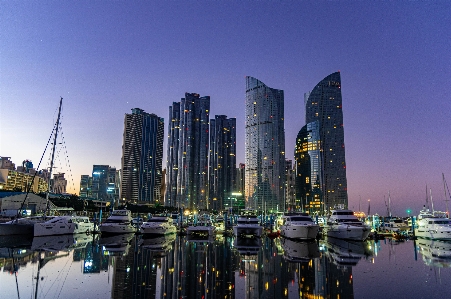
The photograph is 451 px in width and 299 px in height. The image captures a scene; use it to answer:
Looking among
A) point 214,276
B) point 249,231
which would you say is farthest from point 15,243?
point 249,231

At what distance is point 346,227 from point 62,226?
39.3m

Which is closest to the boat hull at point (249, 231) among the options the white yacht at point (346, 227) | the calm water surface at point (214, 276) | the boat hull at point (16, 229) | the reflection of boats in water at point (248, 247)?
the reflection of boats in water at point (248, 247)

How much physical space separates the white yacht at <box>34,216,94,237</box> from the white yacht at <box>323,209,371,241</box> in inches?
1489

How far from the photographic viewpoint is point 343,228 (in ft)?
144

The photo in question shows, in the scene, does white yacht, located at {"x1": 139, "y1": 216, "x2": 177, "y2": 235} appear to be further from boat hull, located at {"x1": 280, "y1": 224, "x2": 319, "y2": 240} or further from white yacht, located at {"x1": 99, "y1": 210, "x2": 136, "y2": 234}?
boat hull, located at {"x1": 280, "y1": 224, "x2": 319, "y2": 240}

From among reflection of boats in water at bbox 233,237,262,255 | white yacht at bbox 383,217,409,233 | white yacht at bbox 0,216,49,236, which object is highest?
white yacht at bbox 0,216,49,236

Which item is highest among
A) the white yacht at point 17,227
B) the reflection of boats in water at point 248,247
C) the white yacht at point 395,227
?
the white yacht at point 17,227

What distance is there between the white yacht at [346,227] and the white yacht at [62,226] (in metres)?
37.8

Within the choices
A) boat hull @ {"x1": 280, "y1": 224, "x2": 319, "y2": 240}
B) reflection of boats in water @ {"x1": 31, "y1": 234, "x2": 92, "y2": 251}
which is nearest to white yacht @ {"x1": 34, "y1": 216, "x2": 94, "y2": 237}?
reflection of boats in water @ {"x1": 31, "y1": 234, "x2": 92, "y2": 251}

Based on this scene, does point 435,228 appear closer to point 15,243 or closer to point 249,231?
point 249,231

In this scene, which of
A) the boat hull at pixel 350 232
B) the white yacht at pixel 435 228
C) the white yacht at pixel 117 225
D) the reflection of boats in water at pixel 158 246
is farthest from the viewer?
the white yacht at pixel 117 225

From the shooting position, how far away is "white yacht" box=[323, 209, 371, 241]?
42156 mm

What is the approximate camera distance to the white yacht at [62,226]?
4216 centimetres

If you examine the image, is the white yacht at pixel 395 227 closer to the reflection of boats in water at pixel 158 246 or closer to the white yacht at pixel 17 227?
the reflection of boats in water at pixel 158 246
